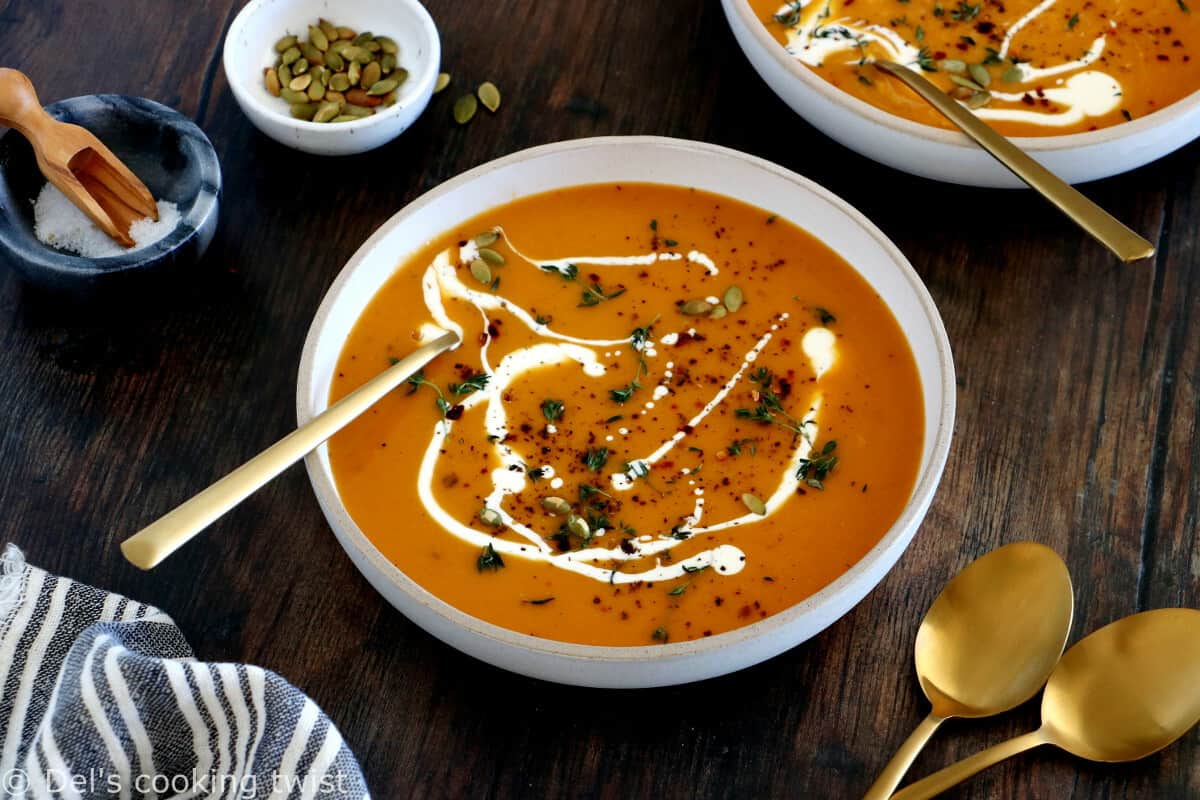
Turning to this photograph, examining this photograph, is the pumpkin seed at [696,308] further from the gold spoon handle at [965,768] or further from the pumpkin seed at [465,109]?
the gold spoon handle at [965,768]

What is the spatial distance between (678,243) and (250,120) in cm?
73

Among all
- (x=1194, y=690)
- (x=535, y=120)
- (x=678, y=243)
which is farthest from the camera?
(x=535, y=120)

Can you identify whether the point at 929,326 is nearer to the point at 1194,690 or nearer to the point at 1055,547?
the point at 1055,547

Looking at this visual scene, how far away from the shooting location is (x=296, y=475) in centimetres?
189

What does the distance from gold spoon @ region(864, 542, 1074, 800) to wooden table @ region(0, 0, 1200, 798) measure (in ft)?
0.15

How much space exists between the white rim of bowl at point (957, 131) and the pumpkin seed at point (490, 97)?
480mm

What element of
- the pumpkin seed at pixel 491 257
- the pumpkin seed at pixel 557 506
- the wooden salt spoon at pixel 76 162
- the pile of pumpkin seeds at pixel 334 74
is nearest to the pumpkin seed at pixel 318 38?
the pile of pumpkin seeds at pixel 334 74

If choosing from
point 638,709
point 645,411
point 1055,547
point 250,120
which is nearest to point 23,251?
point 250,120

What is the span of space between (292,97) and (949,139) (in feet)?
3.45

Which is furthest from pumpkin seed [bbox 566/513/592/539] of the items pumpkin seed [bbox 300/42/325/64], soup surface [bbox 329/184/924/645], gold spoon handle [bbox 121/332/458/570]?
pumpkin seed [bbox 300/42/325/64]

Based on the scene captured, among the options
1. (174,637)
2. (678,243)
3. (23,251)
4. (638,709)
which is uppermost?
(23,251)

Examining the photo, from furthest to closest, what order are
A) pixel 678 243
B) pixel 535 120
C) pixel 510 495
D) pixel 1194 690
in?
pixel 535 120 < pixel 678 243 < pixel 510 495 < pixel 1194 690

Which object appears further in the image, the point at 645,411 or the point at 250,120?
the point at 250,120

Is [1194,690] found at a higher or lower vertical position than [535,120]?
lower
